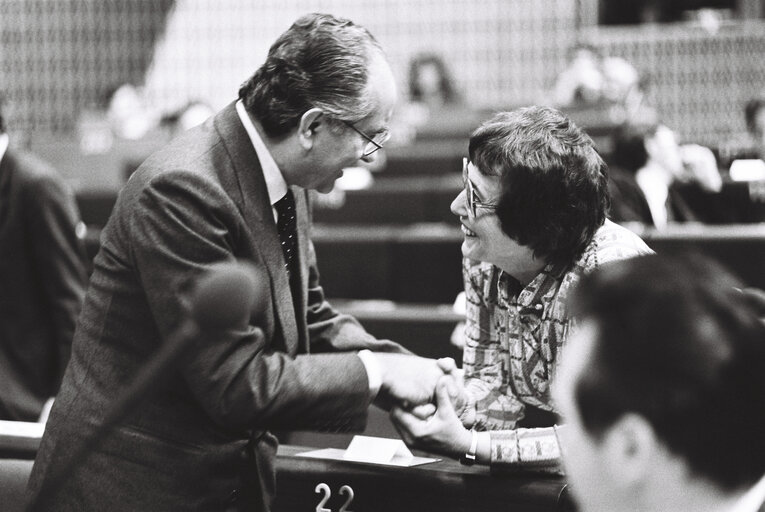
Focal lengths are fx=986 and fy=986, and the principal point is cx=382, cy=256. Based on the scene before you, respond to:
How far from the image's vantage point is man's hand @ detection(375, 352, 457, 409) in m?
1.77

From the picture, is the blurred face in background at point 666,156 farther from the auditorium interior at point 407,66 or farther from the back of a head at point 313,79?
the back of a head at point 313,79

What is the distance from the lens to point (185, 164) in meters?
1.70

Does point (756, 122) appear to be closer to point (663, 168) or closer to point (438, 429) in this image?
point (663, 168)

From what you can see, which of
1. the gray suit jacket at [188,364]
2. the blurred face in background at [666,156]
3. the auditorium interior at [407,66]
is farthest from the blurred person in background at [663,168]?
the gray suit jacket at [188,364]

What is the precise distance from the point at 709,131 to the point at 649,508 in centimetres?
977

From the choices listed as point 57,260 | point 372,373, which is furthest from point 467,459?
point 57,260

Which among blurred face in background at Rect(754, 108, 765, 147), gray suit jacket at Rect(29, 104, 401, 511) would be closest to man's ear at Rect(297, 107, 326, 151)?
gray suit jacket at Rect(29, 104, 401, 511)

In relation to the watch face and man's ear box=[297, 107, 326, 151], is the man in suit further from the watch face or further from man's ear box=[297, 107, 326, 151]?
the watch face

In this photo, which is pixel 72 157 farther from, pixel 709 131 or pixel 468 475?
pixel 468 475

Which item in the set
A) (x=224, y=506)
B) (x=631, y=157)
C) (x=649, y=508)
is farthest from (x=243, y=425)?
(x=631, y=157)

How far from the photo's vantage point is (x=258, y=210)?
1771mm

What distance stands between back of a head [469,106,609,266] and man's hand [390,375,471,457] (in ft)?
1.11

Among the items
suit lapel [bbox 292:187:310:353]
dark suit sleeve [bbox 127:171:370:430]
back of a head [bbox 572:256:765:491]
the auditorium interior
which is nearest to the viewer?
back of a head [bbox 572:256:765:491]

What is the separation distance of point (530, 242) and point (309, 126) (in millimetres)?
472
